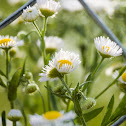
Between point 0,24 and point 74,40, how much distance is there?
29.7 inches

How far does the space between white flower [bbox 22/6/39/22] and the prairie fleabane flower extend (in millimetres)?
82

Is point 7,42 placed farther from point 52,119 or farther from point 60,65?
point 52,119

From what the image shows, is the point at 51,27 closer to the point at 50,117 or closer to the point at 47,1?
the point at 47,1

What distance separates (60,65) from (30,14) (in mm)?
103

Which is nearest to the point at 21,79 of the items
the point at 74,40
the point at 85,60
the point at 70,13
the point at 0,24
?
the point at 0,24

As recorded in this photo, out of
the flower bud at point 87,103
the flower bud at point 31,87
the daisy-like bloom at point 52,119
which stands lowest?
the daisy-like bloom at point 52,119

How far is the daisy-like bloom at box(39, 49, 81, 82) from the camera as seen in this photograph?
1.42ft

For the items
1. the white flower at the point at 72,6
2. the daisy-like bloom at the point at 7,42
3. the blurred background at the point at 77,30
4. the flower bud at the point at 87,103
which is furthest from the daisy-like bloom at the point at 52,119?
the white flower at the point at 72,6

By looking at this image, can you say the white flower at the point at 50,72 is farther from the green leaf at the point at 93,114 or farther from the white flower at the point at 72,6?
the white flower at the point at 72,6

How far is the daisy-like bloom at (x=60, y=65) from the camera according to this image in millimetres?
432

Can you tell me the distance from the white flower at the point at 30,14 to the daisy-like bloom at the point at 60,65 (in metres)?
0.08

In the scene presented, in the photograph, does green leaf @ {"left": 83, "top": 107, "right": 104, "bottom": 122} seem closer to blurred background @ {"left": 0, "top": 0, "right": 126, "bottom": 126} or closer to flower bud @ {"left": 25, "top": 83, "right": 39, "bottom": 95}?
flower bud @ {"left": 25, "top": 83, "right": 39, "bottom": 95}

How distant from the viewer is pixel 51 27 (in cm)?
99

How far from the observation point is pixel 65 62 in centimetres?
44
